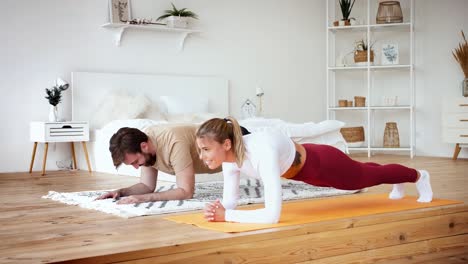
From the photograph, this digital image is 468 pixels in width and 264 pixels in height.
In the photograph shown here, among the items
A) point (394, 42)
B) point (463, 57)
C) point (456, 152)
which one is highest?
point (394, 42)

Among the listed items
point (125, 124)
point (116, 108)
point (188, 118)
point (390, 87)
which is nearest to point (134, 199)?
point (125, 124)

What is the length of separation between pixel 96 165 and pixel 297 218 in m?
3.70

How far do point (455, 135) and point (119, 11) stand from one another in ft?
12.7

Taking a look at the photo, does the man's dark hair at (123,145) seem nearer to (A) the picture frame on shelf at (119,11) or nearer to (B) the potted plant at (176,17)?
(A) the picture frame on shelf at (119,11)

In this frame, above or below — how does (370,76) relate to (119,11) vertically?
below

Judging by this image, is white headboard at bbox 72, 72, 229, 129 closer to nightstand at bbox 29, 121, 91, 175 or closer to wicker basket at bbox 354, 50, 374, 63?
nightstand at bbox 29, 121, 91, 175

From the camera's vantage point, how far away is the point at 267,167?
8.49ft

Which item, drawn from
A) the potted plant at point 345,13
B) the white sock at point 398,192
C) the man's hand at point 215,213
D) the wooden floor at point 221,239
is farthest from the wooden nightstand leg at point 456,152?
the man's hand at point 215,213

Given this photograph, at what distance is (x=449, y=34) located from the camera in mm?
7684

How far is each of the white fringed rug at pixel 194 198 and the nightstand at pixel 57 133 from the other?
6.10ft

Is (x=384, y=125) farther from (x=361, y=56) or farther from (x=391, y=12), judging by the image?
(x=391, y=12)

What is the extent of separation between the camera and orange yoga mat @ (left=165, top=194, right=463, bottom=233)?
267 cm

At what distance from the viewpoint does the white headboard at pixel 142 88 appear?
252 inches

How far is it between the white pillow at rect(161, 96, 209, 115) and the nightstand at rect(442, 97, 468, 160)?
2.66 meters
